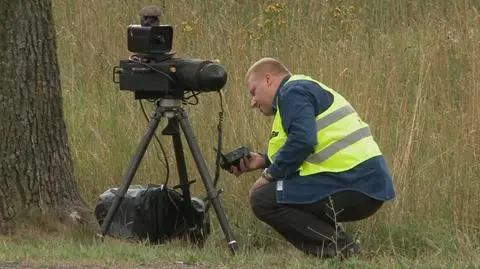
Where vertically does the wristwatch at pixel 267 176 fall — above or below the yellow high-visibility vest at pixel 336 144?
below

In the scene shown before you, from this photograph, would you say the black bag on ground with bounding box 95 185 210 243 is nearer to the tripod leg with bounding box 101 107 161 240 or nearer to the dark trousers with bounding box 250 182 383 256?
the tripod leg with bounding box 101 107 161 240

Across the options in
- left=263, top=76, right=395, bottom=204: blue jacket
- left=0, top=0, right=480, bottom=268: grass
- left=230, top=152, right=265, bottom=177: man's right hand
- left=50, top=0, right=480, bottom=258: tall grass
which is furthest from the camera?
left=50, top=0, right=480, bottom=258: tall grass

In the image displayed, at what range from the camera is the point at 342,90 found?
910 centimetres

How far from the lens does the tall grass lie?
8.03 metres

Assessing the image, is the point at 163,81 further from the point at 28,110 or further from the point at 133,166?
the point at 28,110

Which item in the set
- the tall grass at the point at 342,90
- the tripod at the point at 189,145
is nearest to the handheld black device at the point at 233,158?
the tripod at the point at 189,145

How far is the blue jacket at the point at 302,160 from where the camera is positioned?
6637 millimetres

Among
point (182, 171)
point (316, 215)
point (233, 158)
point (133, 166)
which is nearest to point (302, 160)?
point (316, 215)

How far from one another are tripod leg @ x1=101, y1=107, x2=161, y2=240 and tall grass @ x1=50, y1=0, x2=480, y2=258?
1.23 meters

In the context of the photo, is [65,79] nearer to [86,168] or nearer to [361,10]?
[86,168]

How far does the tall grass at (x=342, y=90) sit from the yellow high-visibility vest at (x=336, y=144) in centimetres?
103

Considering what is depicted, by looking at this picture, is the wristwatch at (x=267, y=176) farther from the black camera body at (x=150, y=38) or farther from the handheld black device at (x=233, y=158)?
the black camera body at (x=150, y=38)

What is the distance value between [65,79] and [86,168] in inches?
85.8

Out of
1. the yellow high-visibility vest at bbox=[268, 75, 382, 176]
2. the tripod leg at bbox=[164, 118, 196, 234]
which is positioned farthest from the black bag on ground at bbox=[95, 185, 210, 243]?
the yellow high-visibility vest at bbox=[268, 75, 382, 176]
